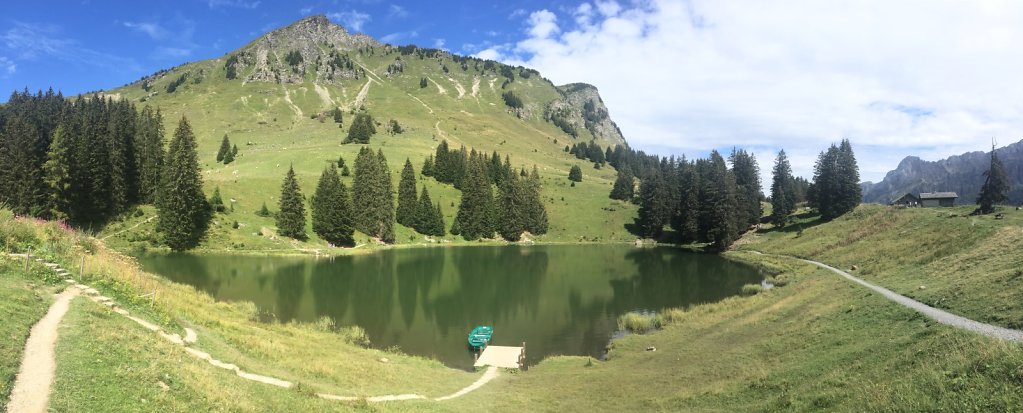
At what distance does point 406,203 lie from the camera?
12475 centimetres

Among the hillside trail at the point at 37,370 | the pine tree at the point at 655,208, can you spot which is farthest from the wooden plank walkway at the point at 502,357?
the pine tree at the point at 655,208

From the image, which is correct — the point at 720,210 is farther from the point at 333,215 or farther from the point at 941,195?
the point at 333,215

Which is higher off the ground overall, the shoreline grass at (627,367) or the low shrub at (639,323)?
the shoreline grass at (627,367)

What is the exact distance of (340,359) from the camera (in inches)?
987

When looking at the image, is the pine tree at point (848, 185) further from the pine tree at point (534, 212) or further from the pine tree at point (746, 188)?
the pine tree at point (534, 212)

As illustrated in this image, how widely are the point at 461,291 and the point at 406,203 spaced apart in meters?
70.1

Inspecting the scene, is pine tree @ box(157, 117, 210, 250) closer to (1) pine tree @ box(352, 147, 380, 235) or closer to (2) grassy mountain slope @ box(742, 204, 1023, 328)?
(1) pine tree @ box(352, 147, 380, 235)

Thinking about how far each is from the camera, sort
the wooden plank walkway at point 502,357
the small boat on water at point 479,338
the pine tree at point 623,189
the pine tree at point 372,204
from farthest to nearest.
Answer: the pine tree at point 623,189
the pine tree at point 372,204
the small boat on water at point 479,338
the wooden plank walkway at point 502,357

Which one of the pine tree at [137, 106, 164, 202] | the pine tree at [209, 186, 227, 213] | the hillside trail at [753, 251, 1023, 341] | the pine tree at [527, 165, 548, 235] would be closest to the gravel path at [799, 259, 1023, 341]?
the hillside trail at [753, 251, 1023, 341]

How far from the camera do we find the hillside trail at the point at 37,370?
9383mm

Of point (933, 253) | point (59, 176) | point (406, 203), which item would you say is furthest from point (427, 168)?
point (933, 253)

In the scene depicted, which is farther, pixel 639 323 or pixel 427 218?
pixel 427 218

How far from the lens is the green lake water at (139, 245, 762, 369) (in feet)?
129

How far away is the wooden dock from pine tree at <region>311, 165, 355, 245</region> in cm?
7286
